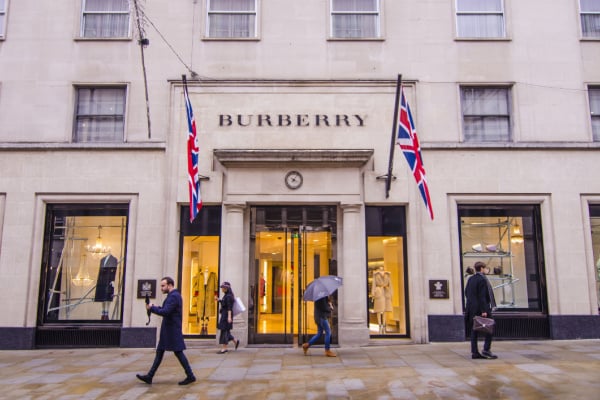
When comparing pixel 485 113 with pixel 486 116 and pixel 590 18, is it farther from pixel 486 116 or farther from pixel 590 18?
pixel 590 18

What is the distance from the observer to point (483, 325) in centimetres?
1045

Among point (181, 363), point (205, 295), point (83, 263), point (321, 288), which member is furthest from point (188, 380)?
point (83, 263)

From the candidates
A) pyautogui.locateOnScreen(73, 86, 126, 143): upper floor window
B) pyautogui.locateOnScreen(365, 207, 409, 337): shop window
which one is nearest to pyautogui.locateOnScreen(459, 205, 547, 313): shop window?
pyautogui.locateOnScreen(365, 207, 409, 337): shop window

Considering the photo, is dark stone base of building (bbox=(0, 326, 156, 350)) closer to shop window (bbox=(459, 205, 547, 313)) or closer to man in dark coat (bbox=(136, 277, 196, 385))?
man in dark coat (bbox=(136, 277, 196, 385))

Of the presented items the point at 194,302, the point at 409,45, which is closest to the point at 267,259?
the point at 194,302

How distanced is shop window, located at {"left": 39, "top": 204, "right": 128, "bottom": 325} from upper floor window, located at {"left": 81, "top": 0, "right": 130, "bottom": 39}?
17.6 feet

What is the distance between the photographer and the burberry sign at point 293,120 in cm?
1415

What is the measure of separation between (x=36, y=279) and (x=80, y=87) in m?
5.82

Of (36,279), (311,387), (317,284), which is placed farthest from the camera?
(36,279)

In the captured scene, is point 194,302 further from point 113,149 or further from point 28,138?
point 28,138

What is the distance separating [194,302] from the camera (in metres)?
13.7

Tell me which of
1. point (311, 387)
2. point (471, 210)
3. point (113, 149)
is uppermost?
point (113, 149)

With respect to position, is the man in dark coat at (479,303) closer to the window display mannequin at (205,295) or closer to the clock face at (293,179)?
the clock face at (293,179)

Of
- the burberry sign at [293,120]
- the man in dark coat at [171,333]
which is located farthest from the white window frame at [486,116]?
the man in dark coat at [171,333]
